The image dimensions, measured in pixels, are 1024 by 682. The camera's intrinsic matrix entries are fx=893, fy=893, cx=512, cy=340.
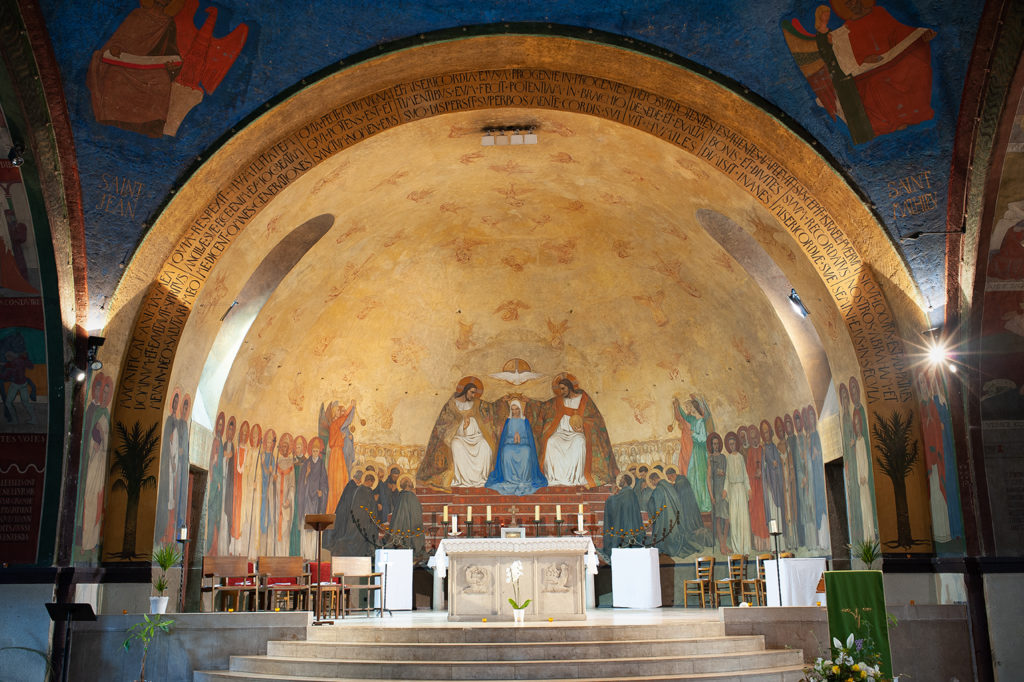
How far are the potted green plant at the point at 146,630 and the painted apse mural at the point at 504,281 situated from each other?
113 centimetres

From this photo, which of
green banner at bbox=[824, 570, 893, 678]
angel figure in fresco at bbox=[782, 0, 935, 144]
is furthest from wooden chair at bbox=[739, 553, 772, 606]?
angel figure in fresco at bbox=[782, 0, 935, 144]

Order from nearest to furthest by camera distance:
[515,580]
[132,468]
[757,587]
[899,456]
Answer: [899,456]
[132,468]
[515,580]
[757,587]

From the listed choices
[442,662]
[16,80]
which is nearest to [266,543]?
[442,662]

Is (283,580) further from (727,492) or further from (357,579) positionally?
(727,492)

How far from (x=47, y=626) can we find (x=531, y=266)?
35.3ft

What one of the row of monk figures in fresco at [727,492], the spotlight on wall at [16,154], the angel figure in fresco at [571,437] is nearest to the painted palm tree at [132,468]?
the spotlight on wall at [16,154]

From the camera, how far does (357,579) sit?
17.7 metres

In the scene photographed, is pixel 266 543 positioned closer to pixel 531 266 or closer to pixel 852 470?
pixel 531 266

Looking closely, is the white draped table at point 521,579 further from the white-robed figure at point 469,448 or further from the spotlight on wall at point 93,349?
the white-robed figure at point 469,448

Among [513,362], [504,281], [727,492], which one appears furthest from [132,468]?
[727,492]

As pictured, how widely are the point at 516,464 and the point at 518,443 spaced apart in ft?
1.49

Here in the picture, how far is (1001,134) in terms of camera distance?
1030cm

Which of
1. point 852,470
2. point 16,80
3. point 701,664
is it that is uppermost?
point 16,80

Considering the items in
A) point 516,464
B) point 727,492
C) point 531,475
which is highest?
point 516,464
